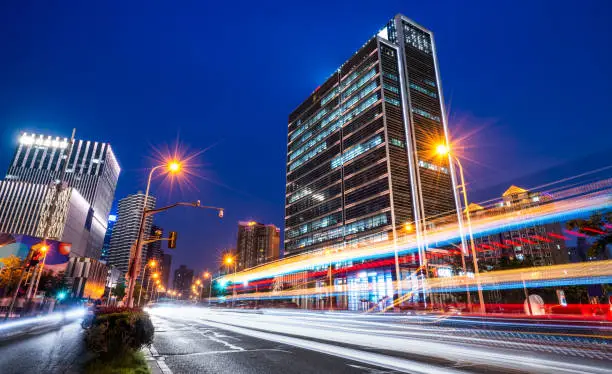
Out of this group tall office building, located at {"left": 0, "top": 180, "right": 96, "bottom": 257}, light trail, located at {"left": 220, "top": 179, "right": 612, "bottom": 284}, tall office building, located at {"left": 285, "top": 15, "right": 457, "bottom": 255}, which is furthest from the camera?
tall office building, located at {"left": 0, "top": 180, "right": 96, "bottom": 257}

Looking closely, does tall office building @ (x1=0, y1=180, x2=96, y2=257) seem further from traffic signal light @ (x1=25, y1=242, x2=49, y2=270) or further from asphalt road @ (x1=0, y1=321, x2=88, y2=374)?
asphalt road @ (x1=0, y1=321, x2=88, y2=374)

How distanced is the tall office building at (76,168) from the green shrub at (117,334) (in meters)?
147

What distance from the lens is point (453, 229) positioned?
64.9 metres

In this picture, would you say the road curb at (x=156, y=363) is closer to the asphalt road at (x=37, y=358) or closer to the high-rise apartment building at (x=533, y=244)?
the asphalt road at (x=37, y=358)

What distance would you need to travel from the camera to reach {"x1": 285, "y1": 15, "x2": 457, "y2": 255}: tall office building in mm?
72438

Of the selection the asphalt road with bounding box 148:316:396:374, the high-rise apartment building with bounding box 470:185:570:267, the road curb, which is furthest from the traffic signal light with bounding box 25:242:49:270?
the high-rise apartment building with bounding box 470:185:570:267

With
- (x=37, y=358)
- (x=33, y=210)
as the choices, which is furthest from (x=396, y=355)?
(x=33, y=210)

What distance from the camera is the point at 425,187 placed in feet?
246

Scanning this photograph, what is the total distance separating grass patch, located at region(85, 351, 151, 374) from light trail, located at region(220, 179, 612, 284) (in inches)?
798

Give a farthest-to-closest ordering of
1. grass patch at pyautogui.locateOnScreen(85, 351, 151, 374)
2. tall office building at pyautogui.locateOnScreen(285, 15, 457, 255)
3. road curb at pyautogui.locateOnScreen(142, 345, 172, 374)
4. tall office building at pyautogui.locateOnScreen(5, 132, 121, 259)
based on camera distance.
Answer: tall office building at pyautogui.locateOnScreen(5, 132, 121, 259), tall office building at pyautogui.locateOnScreen(285, 15, 457, 255), road curb at pyautogui.locateOnScreen(142, 345, 172, 374), grass patch at pyautogui.locateOnScreen(85, 351, 151, 374)

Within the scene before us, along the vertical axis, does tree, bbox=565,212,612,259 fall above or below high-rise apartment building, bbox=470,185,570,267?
below

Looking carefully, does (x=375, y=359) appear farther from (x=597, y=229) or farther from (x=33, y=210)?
(x=33, y=210)

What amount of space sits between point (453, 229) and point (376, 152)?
24.1 m

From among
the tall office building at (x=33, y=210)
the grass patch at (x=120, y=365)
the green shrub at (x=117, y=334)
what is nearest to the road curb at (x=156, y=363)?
the grass patch at (x=120, y=365)
